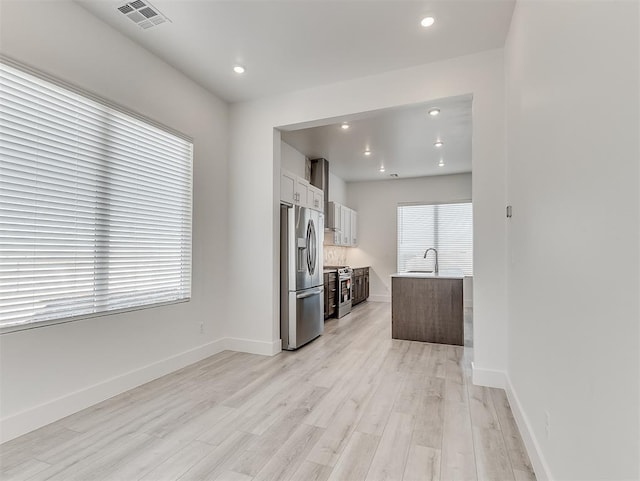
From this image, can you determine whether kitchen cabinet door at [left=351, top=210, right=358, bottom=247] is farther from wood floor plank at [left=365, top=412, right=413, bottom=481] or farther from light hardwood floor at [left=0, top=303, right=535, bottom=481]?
wood floor plank at [left=365, top=412, right=413, bottom=481]

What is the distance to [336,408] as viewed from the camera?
2525 millimetres

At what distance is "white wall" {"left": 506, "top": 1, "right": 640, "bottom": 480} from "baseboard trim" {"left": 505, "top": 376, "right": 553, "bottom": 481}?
16 mm

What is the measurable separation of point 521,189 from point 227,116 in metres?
3.30

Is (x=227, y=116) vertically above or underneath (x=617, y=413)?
above

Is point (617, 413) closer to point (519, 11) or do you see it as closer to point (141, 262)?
point (519, 11)

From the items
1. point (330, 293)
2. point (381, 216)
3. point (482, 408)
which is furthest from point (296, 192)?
point (381, 216)

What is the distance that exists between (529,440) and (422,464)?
63cm

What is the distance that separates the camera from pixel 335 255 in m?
7.79

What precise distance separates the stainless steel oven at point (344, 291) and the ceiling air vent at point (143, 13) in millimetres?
4509

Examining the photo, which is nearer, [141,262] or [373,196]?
[141,262]

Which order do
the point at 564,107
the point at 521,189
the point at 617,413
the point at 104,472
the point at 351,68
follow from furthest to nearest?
the point at 351,68
the point at 521,189
the point at 104,472
the point at 564,107
the point at 617,413

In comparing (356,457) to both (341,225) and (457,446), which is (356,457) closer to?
(457,446)

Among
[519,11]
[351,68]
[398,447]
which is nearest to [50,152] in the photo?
[351,68]

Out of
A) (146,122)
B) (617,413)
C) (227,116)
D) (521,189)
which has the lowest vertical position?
(617,413)
